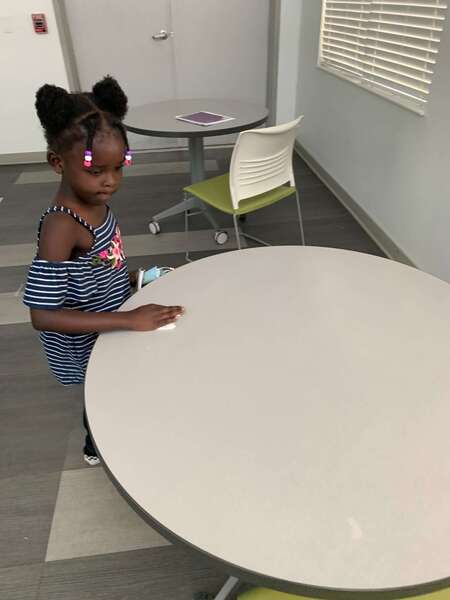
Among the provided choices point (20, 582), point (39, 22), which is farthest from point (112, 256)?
point (39, 22)

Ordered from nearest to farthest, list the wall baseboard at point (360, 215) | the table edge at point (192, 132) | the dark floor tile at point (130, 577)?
the dark floor tile at point (130, 577), the table edge at point (192, 132), the wall baseboard at point (360, 215)

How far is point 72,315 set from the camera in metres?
0.88

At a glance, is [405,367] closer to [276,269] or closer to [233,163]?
[276,269]

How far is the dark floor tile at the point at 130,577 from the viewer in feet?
3.74

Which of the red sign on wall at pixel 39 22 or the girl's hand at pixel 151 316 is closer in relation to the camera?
the girl's hand at pixel 151 316

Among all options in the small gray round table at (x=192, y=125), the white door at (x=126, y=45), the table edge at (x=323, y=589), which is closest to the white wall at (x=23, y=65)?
the white door at (x=126, y=45)

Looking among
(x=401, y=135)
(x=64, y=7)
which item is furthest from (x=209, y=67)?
(x=401, y=135)

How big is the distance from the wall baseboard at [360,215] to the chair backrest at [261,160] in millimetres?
821

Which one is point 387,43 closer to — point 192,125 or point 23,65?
point 192,125

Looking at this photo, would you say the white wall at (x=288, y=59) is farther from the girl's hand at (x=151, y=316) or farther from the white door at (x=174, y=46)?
the girl's hand at (x=151, y=316)

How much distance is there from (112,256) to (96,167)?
0.26 metres

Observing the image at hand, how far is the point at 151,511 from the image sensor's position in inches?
21.6

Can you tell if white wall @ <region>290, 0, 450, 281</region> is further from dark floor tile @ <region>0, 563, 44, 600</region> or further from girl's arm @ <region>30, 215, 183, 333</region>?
dark floor tile @ <region>0, 563, 44, 600</region>

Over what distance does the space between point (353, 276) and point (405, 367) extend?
1.05 ft
